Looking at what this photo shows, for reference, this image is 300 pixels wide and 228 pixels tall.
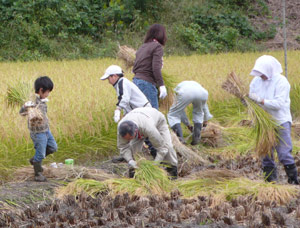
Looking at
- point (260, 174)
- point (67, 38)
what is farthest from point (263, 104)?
point (67, 38)

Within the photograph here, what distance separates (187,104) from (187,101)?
7 centimetres

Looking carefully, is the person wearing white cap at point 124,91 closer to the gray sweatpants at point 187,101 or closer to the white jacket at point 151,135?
the white jacket at point 151,135

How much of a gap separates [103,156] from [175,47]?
33.7 ft

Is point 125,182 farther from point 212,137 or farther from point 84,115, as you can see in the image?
point 212,137

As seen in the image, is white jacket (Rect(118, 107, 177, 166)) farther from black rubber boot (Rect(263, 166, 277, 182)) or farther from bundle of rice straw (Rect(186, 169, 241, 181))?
black rubber boot (Rect(263, 166, 277, 182))

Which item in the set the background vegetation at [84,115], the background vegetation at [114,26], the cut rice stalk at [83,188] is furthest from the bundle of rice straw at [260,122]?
the background vegetation at [114,26]

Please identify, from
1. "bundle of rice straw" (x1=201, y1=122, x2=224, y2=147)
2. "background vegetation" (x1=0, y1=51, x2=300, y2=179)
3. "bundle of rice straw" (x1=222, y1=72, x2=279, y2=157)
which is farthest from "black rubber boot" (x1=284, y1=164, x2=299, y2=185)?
"bundle of rice straw" (x1=201, y1=122, x2=224, y2=147)

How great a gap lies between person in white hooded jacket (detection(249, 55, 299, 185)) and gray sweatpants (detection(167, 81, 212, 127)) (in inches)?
71.3

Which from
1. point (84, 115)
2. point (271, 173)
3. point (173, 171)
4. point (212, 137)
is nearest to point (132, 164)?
point (173, 171)

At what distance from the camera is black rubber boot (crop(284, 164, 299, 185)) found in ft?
17.0

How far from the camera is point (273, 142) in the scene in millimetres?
5008

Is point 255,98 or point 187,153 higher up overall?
point 255,98

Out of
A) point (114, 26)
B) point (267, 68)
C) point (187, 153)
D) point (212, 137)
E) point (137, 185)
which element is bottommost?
point (137, 185)

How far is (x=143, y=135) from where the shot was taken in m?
5.21
